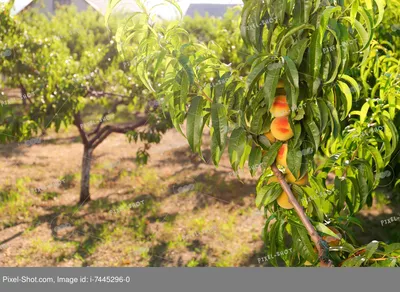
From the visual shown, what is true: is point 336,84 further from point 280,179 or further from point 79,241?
point 79,241

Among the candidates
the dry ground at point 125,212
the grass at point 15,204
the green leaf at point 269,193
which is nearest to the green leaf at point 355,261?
the green leaf at point 269,193

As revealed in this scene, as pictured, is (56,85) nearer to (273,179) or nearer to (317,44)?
(273,179)

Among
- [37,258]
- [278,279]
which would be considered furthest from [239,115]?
[37,258]

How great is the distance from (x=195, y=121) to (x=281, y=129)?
0.10 metres

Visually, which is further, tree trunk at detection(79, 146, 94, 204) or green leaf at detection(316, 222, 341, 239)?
tree trunk at detection(79, 146, 94, 204)

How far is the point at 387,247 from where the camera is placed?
1.94 feet

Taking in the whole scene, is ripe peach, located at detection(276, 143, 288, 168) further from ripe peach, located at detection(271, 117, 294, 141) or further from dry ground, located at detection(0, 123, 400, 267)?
dry ground, located at detection(0, 123, 400, 267)

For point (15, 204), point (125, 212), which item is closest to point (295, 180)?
point (125, 212)

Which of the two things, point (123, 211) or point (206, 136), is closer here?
point (123, 211)

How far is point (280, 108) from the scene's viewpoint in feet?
1.89

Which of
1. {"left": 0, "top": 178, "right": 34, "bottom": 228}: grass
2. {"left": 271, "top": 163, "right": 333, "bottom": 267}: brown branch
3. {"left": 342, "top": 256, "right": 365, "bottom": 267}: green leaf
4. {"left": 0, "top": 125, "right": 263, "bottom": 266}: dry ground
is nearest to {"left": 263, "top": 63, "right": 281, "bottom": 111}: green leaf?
{"left": 271, "top": 163, "right": 333, "bottom": 267}: brown branch

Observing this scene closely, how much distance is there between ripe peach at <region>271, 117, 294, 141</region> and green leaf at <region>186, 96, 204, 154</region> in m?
0.08

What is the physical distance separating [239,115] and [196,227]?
1.97 metres

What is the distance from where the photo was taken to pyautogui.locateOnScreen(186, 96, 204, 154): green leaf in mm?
562
